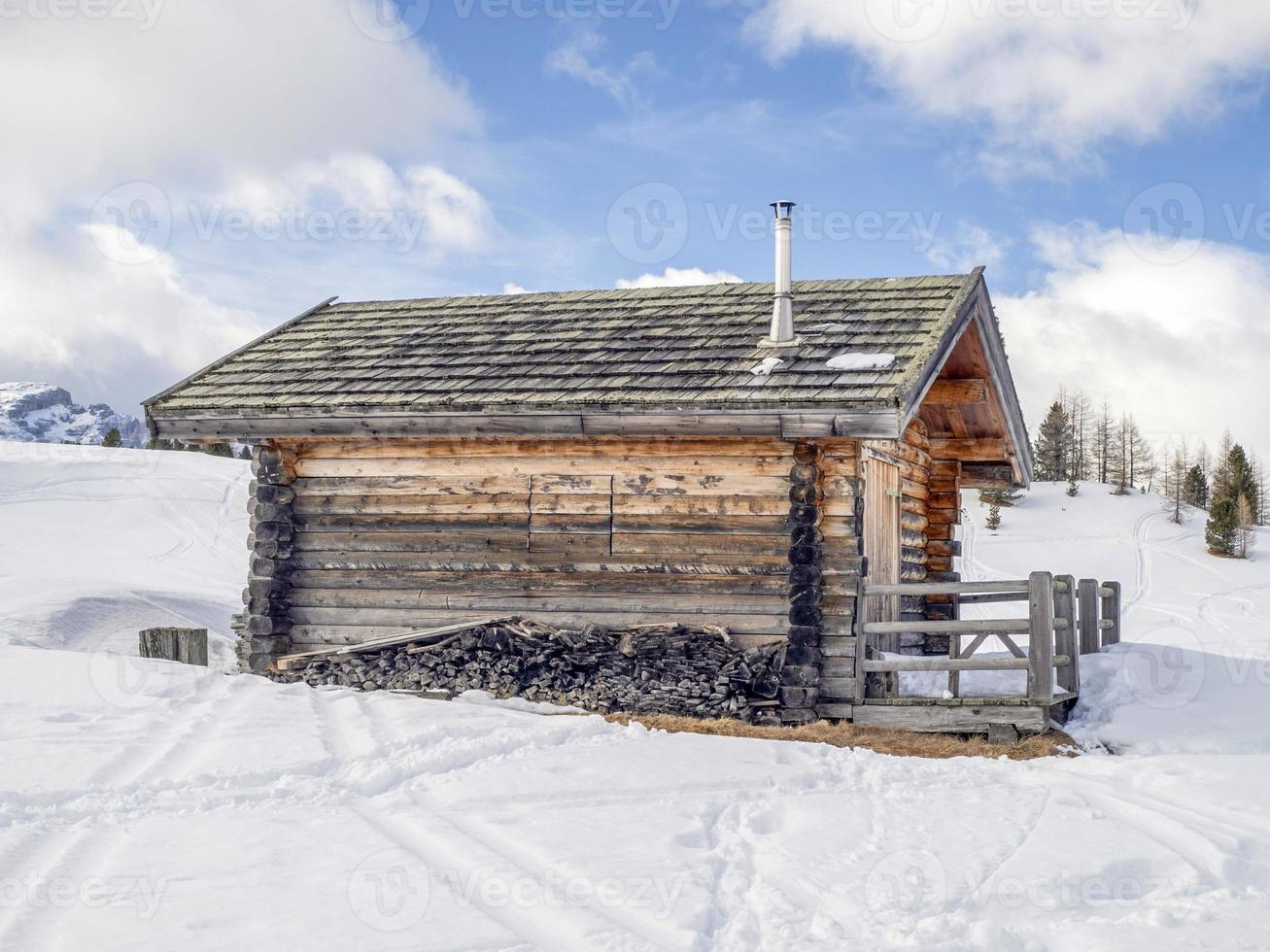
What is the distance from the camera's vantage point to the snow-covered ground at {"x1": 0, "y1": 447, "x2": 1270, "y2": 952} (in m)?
4.85

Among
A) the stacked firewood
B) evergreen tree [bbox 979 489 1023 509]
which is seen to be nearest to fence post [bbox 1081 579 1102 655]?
the stacked firewood

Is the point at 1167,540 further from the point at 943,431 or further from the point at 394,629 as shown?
the point at 394,629

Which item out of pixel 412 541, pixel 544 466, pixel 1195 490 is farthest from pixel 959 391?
pixel 1195 490

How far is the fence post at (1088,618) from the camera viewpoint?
1314 cm

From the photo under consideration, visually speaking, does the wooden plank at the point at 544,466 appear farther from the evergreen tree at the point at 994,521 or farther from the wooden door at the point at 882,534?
the evergreen tree at the point at 994,521

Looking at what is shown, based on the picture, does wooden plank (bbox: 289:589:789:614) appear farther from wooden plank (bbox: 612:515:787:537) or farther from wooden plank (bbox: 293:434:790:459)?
wooden plank (bbox: 293:434:790:459)

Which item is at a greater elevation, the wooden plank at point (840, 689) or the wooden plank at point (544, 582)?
the wooden plank at point (544, 582)

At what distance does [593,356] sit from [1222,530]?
124 ft

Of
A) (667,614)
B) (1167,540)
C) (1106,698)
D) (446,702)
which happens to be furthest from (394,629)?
(1167,540)

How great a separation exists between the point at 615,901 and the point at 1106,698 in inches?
295

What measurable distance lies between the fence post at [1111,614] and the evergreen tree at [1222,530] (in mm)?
31789

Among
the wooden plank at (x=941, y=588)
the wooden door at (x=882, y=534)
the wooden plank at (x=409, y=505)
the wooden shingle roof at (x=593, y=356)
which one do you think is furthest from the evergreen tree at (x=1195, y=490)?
the wooden plank at (x=409, y=505)

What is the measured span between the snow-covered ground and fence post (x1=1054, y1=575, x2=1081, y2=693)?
320mm

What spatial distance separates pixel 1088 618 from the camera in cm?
1323
